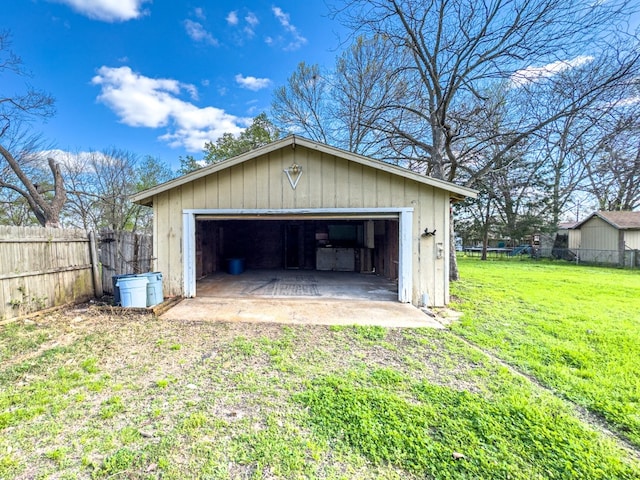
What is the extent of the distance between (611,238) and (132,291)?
23193 mm

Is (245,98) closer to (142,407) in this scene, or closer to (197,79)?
(197,79)

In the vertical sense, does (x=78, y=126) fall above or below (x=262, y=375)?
above

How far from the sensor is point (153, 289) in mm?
5387

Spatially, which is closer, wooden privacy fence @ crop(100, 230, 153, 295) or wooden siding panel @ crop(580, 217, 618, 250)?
wooden privacy fence @ crop(100, 230, 153, 295)

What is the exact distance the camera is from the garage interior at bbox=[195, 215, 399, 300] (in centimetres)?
743

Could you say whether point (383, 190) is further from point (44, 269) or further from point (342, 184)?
point (44, 269)

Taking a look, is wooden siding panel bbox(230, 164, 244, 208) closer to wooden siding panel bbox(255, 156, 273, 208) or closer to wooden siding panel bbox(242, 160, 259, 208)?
wooden siding panel bbox(242, 160, 259, 208)

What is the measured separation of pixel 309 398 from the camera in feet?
7.95

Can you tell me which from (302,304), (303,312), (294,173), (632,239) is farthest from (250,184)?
(632,239)

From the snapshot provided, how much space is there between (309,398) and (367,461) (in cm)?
78

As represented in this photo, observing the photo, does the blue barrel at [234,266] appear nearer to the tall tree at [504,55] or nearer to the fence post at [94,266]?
the fence post at [94,266]

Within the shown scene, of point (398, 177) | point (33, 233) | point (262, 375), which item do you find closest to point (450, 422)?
point (262, 375)

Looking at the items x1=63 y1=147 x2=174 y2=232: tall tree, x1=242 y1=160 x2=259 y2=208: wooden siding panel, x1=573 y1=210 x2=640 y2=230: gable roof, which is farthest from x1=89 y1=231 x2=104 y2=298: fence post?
x1=573 y1=210 x2=640 y2=230: gable roof

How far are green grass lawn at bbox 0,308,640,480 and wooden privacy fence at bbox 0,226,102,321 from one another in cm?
146
